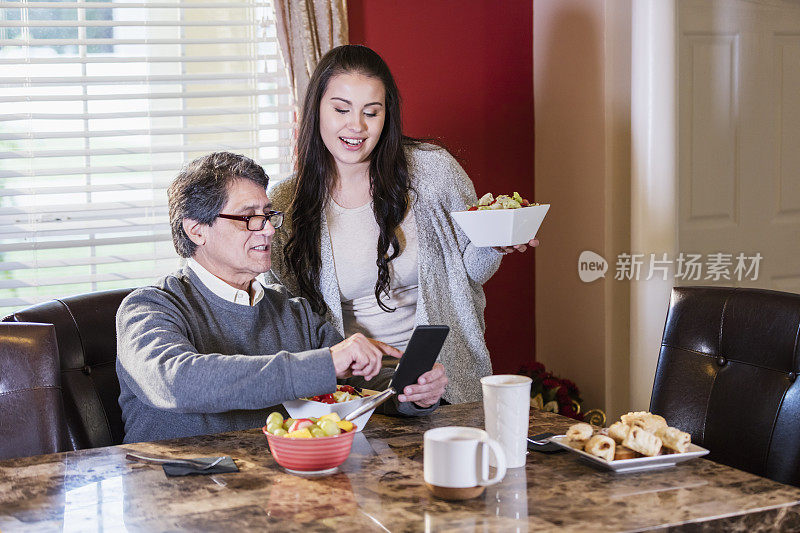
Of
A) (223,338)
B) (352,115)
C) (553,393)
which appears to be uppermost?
(352,115)

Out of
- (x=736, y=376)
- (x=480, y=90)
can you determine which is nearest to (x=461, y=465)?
(x=736, y=376)

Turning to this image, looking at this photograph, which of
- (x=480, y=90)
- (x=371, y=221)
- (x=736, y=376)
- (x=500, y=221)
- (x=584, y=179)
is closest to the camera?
(x=736, y=376)

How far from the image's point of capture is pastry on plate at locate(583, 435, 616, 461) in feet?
4.60

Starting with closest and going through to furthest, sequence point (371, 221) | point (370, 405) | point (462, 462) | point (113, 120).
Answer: point (462, 462)
point (370, 405)
point (371, 221)
point (113, 120)

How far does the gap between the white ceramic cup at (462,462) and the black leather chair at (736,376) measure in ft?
2.16

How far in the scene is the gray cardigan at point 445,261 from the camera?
2387 mm

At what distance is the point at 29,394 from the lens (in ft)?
5.42

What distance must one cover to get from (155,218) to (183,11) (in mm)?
752

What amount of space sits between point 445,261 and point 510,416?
107 cm

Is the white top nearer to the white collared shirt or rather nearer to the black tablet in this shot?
the white collared shirt

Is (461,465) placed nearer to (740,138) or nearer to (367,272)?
(367,272)

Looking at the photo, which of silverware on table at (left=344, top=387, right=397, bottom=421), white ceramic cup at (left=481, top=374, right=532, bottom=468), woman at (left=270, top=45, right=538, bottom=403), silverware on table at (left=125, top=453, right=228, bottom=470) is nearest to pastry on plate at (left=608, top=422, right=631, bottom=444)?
white ceramic cup at (left=481, top=374, right=532, bottom=468)

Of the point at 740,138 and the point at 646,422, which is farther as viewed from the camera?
the point at 740,138

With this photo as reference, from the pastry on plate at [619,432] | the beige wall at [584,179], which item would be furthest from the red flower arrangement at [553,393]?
the pastry on plate at [619,432]
